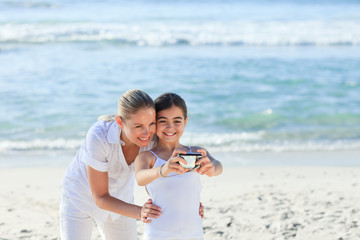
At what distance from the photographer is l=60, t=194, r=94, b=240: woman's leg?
137 inches

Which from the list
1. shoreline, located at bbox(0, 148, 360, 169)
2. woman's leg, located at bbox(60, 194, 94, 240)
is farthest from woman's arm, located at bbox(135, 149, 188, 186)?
shoreline, located at bbox(0, 148, 360, 169)

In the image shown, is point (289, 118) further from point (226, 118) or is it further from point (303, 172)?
point (303, 172)

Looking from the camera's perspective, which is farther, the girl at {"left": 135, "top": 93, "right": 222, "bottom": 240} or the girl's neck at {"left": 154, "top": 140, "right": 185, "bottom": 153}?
the girl's neck at {"left": 154, "top": 140, "right": 185, "bottom": 153}

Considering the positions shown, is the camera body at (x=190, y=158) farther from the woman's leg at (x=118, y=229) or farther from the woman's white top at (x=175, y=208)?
the woman's leg at (x=118, y=229)

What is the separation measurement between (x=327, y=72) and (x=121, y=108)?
38.3ft

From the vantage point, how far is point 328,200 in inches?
229

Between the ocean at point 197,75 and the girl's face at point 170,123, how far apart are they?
5.17 m

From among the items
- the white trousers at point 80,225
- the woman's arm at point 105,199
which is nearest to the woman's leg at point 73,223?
the white trousers at point 80,225

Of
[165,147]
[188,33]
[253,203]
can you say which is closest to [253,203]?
[253,203]

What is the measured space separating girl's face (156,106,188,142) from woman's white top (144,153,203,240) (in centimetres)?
20

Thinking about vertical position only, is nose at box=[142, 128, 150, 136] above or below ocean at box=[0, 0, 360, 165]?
below

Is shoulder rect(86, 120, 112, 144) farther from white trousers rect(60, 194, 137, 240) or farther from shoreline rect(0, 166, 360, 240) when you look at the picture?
shoreline rect(0, 166, 360, 240)

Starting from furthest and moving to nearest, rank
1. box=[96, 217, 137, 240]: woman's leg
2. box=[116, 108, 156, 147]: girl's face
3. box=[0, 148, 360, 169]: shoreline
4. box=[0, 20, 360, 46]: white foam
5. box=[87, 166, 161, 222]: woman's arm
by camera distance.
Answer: box=[0, 20, 360, 46]: white foam
box=[0, 148, 360, 169]: shoreline
box=[96, 217, 137, 240]: woman's leg
box=[87, 166, 161, 222]: woman's arm
box=[116, 108, 156, 147]: girl's face

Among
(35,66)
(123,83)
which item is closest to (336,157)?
(123,83)
